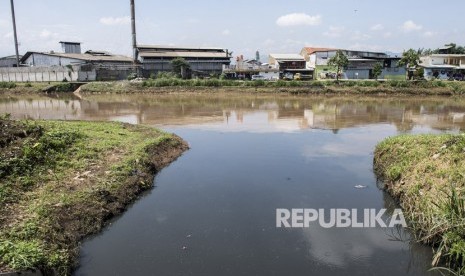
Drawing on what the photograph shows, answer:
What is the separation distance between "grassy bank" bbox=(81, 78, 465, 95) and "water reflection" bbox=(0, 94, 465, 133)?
10.7 feet

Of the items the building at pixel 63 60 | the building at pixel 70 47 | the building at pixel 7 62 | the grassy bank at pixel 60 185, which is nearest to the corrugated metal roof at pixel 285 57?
the building at pixel 63 60

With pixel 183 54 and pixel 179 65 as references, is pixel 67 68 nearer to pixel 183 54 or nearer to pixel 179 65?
pixel 179 65

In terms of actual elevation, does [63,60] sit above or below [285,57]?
below

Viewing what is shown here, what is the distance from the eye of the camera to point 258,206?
1208 cm

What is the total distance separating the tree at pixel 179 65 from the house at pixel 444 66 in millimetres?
41187

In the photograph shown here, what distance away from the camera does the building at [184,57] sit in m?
66.0

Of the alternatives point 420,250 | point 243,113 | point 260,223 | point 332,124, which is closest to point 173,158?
point 260,223

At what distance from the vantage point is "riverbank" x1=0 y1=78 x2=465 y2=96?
4912cm

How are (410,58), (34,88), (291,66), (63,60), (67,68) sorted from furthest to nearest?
(291,66)
(63,60)
(67,68)
(410,58)
(34,88)

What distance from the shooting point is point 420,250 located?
9.38 metres

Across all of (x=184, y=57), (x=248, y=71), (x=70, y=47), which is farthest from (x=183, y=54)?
(x=70, y=47)

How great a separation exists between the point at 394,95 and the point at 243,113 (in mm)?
25019

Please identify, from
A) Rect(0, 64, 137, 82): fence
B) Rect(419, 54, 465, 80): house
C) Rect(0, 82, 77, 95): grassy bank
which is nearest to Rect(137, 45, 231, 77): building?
Rect(0, 64, 137, 82): fence

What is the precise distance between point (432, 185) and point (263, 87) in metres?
42.0
